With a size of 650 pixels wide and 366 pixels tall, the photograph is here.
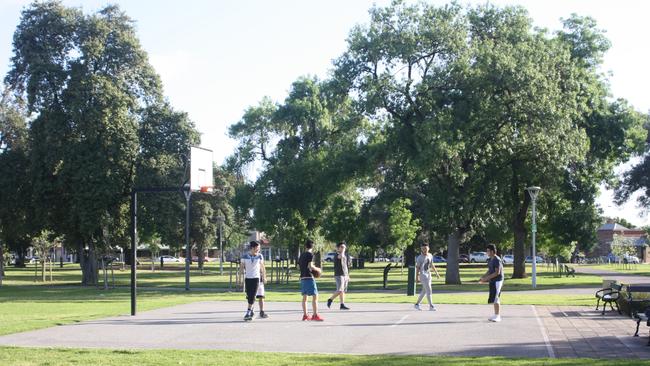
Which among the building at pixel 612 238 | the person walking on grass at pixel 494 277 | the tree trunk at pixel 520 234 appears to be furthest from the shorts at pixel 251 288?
the building at pixel 612 238

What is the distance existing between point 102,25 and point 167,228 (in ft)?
41.1

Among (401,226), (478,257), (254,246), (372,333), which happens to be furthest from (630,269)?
(372,333)

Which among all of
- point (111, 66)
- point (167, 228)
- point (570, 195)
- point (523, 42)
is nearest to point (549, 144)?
point (523, 42)

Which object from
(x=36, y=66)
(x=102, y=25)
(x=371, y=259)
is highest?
(x=102, y=25)

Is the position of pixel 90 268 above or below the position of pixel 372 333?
above

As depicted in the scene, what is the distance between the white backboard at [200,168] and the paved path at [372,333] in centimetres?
357

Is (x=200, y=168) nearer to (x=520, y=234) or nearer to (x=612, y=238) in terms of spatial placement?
(x=520, y=234)

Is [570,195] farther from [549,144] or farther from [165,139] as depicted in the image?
[165,139]

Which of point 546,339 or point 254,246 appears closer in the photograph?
point 546,339

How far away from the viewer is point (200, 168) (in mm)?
21203

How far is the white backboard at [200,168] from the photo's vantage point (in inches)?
816

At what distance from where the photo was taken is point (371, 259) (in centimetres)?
11056

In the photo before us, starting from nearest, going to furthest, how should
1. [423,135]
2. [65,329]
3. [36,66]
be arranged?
[65,329]
[423,135]
[36,66]

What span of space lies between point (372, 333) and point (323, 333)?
1.00 m
